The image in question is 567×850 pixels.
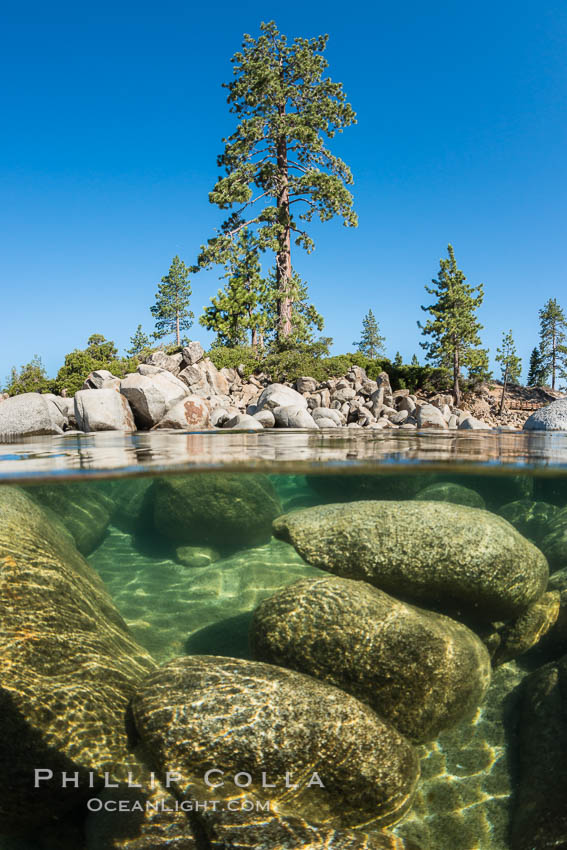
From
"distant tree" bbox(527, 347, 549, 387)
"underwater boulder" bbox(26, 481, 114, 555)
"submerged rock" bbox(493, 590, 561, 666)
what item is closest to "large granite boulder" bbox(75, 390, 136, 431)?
"underwater boulder" bbox(26, 481, 114, 555)

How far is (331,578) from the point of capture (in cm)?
531

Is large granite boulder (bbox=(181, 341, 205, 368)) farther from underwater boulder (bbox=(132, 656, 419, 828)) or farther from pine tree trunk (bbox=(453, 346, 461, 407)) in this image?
underwater boulder (bbox=(132, 656, 419, 828))

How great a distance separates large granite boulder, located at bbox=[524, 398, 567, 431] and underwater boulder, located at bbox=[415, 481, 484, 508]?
20.7 feet

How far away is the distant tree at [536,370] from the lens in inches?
2186

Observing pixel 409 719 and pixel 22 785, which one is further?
pixel 409 719

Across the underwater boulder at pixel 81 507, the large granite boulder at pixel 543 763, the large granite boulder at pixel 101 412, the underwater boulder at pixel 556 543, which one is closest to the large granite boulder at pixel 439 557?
the large granite boulder at pixel 543 763

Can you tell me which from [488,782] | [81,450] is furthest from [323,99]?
[488,782]

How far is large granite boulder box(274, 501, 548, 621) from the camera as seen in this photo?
18.6 ft

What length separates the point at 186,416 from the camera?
1338cm

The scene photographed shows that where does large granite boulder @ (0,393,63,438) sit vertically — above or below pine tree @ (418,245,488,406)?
below

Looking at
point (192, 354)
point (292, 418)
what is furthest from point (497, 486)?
point (192, 354)

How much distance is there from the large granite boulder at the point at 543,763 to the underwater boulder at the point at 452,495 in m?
3.75

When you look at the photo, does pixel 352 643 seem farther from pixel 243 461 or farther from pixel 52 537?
pixel 52 537

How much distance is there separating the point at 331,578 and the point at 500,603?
2160 mm
